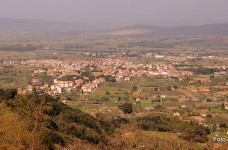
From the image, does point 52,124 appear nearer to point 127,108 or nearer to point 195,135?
point 195,135

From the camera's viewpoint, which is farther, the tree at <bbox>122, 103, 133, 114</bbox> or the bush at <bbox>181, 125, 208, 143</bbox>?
the tree at <bbox>122, 103, 133, 114</bbox>

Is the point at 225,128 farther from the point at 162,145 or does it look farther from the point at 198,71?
the point at 198,71

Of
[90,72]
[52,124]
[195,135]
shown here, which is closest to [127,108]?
[195,135]

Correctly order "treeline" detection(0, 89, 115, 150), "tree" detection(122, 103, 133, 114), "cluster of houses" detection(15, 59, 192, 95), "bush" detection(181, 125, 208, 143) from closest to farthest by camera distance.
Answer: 1. "treeline" detection(0, 89, 115, 150)
2. "bush" detection(181, 125, 208, 143)
3. "tree" detection(122, 103, 133, 114)
4. "cluster of houses" detection(15, 59, 192, 95)

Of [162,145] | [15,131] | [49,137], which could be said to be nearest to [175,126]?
[162,145]

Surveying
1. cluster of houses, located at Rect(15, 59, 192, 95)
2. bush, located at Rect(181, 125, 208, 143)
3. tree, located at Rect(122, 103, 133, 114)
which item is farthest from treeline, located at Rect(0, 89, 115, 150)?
cluster of houses, located at Rect(15, 59, 192, 95)

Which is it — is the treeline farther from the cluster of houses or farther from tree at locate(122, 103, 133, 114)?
the cluster of houses
